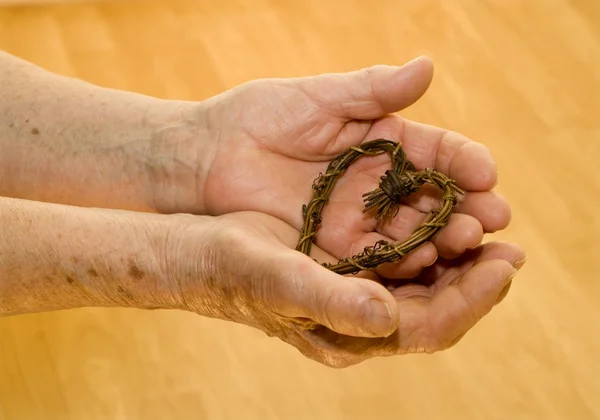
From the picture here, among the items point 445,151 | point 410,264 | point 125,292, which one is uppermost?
point 445,151

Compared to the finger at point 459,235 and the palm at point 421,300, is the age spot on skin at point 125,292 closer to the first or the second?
the palm at point 421,300

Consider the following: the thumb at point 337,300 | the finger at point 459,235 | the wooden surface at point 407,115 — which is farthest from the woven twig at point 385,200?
the wooden surface at point 407,115

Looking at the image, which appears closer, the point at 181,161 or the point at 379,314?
the point at 379,314

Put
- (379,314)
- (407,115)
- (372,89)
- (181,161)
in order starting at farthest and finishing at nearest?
1. (407,115)
2. (181,161)
3. (372,89)
4. (379,314)

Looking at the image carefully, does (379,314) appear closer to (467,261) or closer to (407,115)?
(467,261)

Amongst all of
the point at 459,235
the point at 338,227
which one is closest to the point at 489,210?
the point at 459,235

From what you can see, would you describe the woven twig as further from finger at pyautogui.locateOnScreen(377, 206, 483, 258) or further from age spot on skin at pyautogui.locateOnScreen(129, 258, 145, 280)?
age spot on skin at pyautogui.locateOnScreen(129, 258, 145, 280)

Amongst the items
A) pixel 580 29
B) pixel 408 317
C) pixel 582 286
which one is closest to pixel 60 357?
pixel 408 317

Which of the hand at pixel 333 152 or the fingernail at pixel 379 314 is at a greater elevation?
the hand at pixel 333 152
